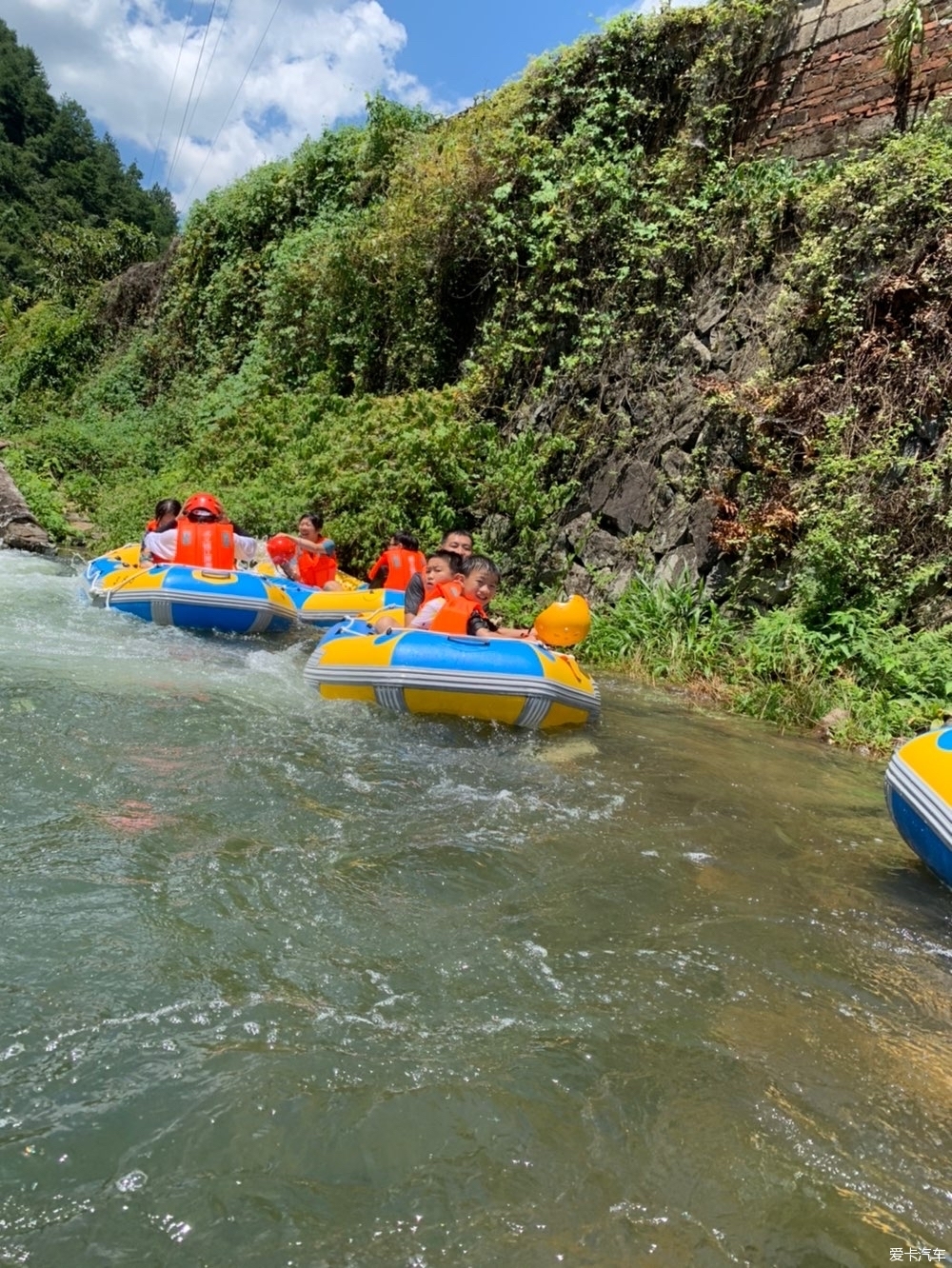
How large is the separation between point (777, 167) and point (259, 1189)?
9.26m

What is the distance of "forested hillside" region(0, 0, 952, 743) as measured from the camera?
670cm

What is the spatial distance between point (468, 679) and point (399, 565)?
3157 mm

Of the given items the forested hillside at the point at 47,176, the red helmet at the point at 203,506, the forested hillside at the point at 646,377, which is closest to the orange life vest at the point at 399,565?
the forested hillside at the point at 646,377

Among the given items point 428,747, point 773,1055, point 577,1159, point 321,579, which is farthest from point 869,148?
point 577,1159

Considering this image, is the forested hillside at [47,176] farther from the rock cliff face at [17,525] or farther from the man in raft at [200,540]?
the man in raft at [200,540]

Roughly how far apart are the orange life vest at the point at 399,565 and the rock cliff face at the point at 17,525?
20.3ft

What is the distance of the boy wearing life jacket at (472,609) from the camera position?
571 cm

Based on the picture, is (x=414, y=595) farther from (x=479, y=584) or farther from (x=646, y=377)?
(x=646, y=377)

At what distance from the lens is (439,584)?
603 cm

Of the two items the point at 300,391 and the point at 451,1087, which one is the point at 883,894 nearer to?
the point at 451,1087

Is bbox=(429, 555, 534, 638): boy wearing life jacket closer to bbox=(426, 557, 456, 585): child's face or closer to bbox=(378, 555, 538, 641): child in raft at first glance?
bbox=(378, 555, 538, 641): child in raft

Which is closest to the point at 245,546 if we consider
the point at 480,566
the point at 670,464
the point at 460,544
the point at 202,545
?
the point at 202,545

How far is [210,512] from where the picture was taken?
789 cm

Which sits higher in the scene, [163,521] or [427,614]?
Answer: [163,521]
